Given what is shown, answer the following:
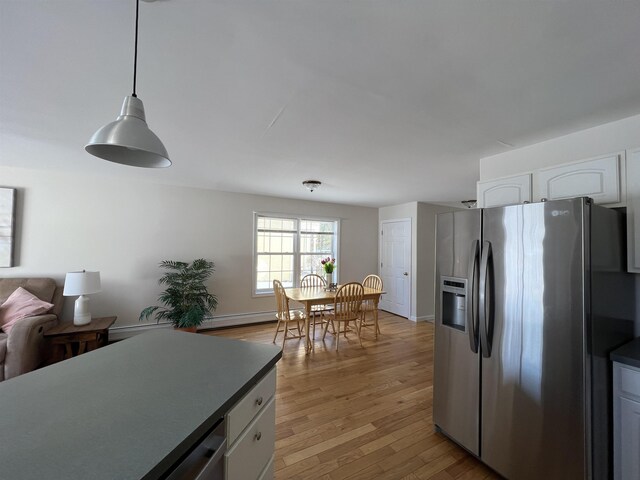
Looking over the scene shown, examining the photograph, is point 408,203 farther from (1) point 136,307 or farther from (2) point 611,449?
(1) point 136,307

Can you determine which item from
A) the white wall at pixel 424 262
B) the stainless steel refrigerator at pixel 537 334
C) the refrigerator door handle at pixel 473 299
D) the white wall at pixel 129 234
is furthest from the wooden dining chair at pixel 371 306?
the refrigerator door handle at pixel 473 299

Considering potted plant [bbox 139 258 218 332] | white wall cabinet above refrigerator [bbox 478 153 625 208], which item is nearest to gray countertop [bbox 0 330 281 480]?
white wall cabinet above refrigerator [bbox 478 153 625 208]

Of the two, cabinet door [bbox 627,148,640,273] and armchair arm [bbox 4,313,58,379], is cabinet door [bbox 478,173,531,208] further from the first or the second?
armchair arm [bbox 4,313,58,379]

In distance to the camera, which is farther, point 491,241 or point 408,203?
point 408,203

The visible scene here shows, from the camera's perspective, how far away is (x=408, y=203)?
5320 mm

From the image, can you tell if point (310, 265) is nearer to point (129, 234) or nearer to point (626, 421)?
point (129, 234)

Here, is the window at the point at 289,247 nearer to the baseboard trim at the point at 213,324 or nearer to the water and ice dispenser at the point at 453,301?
the baseboard trim at the point at 213,324

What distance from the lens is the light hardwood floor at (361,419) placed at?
5.56 feet

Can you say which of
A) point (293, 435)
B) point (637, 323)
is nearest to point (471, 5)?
point (637, 323)

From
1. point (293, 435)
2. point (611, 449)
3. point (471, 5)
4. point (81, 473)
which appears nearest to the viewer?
point (81, 473)

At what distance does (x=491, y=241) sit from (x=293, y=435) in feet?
6.53

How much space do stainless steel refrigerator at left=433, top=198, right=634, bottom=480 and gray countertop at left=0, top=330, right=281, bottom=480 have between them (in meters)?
1.38

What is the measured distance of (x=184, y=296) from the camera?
12.4 feet

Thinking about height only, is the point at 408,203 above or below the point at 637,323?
above
